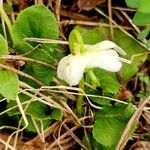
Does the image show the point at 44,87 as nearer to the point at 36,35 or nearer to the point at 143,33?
the point at 36,35

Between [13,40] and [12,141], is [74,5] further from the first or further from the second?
[12,141]

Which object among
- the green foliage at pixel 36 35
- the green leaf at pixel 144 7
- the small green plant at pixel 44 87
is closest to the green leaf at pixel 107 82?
the small green plant at pixel 44 87

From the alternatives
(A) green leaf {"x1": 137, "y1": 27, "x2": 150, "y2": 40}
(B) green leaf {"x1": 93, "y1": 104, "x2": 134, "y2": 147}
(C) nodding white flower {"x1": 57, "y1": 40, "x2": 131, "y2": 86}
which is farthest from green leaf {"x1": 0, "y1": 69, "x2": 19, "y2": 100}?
(A) green leaf {"x1": 137, "y1": 27, "x2": 150, "y2": 40}

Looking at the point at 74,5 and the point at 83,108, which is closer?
the point at 83,108

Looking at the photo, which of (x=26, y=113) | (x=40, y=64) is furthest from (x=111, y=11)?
(x=26, y=113)

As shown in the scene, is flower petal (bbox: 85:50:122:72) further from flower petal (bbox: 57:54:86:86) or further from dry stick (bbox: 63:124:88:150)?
dry stick (bbox: 63:124:88:150)

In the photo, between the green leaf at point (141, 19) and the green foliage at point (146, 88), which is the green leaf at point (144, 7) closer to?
the green leaf at point (141, 19)
